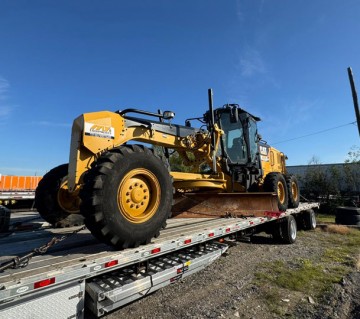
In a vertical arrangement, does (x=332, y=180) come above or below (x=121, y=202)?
above

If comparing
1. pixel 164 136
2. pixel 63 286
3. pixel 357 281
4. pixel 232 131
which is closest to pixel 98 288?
pixel 63 286

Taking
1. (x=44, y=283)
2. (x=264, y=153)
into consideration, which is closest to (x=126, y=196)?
(x=44, y=283)

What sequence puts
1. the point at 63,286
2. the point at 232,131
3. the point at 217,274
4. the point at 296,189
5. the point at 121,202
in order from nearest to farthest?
the point at 63,286
the point at 121,202
the point at 217,274
the point at 232,131
the point at 296,189

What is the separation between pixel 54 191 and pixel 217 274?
3.18 meters

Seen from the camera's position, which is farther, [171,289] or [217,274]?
[217,274]

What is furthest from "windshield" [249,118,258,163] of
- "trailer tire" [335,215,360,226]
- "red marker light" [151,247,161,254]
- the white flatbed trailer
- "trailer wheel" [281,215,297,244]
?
"trailer tire" [335,215,360,226]

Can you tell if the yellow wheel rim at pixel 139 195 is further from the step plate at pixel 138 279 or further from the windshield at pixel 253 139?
the windshield at pixel 253 139

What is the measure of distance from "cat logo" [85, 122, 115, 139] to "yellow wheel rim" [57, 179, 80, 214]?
4.95 ft

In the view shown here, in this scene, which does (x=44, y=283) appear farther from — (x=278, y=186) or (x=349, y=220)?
(x=349, y=220)

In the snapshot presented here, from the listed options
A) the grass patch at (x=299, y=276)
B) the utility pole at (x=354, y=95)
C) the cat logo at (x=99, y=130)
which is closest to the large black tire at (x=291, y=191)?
the grass patch at (x=299, y=276)

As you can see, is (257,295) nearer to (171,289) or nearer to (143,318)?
(171,289)

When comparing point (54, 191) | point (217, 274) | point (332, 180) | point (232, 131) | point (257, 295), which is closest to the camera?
point (257, 295)

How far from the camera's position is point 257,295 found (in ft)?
14.6

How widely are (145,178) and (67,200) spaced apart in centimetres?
203
